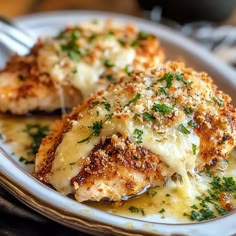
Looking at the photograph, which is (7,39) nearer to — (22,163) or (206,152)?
(22,163)

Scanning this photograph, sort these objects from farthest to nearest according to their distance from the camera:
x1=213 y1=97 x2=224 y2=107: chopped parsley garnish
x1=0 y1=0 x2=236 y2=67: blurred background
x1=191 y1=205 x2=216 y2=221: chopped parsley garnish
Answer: x1=0 y1=0 x2=236 y2=67: blurred background → x1=213 y1=97 x2=224 y2=107: chopped parsley garnish → x1=191 y1=205 x2=216 y2=221: chopped parsley garnish

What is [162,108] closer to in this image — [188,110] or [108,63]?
[188,110]

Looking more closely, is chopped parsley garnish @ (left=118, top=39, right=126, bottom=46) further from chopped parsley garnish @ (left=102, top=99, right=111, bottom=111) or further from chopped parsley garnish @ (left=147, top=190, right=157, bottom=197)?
chopped parsley garnish @ (left=147, top=190, right=157, bottom=197)

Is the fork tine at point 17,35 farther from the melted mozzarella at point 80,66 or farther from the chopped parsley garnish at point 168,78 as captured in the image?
the chopped parsley garnish at point 168,78

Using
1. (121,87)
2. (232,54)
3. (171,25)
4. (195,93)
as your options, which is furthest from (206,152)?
(171,25)

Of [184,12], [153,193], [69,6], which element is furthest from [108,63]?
[69,6]

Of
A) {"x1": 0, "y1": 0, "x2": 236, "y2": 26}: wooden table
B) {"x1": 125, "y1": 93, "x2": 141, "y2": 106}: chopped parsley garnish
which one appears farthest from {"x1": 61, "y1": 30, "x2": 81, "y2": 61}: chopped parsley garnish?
{"x1": 0, "y1": 0, "x2": 236, "y2": 26}: wooden table

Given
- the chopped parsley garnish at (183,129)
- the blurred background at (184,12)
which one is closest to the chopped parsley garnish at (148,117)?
the chopped parsley garnish at (183,129)
